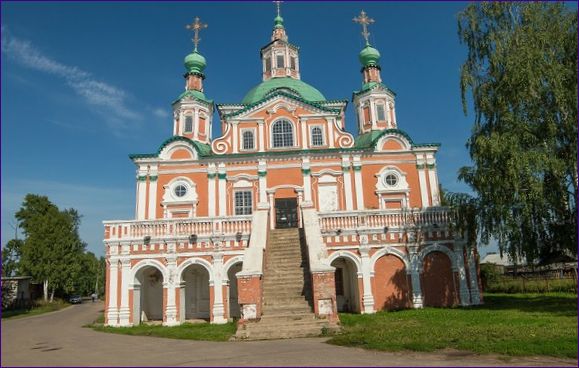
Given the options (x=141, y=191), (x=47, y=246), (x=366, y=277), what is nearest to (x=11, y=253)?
(x=47, y=246)

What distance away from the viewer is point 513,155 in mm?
15281

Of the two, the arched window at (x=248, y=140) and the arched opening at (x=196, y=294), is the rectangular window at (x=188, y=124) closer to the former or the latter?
the arched window at (x=248, y=140)

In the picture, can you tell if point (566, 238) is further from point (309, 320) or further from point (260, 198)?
point (260, 198)

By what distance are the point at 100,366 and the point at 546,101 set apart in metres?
16.5

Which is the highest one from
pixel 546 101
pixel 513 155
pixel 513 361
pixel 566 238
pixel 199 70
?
pixel 199 70

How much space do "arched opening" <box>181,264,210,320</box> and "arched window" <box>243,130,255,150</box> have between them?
344 inches

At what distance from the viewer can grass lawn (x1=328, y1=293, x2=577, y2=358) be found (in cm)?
878

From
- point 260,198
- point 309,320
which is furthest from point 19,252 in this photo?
point 309,320

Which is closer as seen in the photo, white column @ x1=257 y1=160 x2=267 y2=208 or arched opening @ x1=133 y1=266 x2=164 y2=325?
arched opening @ x1=133 y1=266 x2=164 y2=325

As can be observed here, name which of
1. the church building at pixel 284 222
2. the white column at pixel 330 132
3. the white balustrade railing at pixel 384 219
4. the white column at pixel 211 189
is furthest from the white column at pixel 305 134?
the white balustrade railing at pixel 384 219

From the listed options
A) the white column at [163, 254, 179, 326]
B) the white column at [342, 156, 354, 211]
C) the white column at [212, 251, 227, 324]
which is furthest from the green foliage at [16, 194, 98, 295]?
the white column at [342, 156, 354, 211]

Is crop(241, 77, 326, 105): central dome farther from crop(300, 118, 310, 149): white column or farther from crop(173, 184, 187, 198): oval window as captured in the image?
crop(173, 184, 187, 198): oval window

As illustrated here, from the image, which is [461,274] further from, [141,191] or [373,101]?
[141,191]

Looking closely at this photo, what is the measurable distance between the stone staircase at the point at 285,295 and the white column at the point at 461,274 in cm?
661
